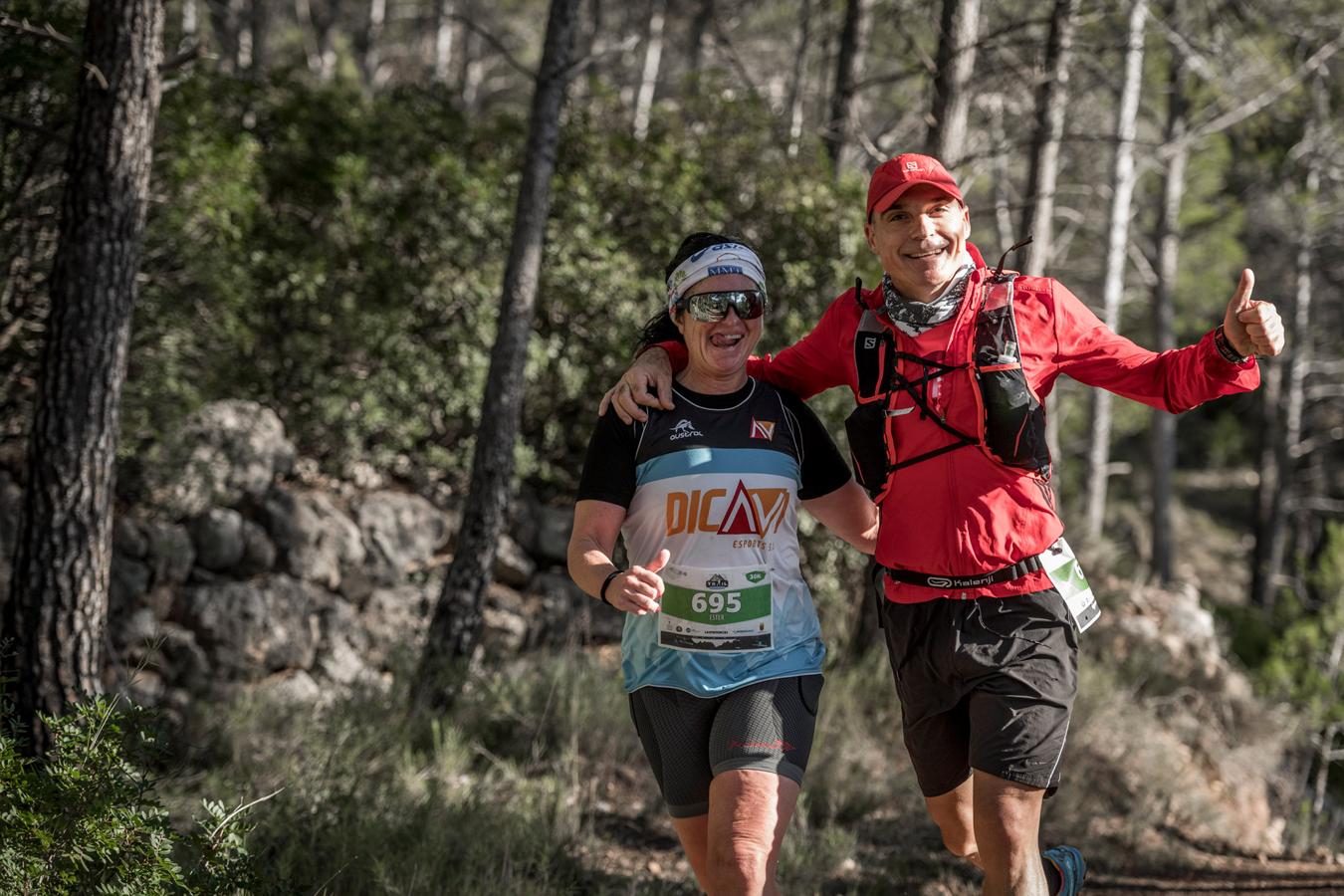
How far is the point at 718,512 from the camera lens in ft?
9.92

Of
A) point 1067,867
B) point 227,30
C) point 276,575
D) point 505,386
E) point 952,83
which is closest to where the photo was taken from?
point 1067,867

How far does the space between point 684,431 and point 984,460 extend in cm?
80

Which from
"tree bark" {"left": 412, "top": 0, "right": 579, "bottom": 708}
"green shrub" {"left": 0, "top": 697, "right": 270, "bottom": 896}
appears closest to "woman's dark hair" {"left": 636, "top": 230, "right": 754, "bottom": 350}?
"green shrub" {"left": 0, "top": 697, "right": 270, "bottom": 896}

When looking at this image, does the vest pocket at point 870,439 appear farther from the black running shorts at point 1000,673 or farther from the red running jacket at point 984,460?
the black running shorts at point 1000,673

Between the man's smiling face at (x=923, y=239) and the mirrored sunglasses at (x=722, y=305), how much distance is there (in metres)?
0.41

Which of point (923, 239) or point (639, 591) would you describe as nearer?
point (639, 591)

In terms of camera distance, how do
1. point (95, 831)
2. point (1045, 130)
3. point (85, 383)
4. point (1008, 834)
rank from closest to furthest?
1. point (95, 831)
2. point (1008, 834)
3. point (85, 383)
4. point (1045, 130)

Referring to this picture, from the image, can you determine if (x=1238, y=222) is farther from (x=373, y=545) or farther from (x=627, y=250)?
(x=373, y=545)

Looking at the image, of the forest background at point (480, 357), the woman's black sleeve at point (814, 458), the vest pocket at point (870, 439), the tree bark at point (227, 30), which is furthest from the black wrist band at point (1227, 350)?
Result: the tree bark at point (227, 30)

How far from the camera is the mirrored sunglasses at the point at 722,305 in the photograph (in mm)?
3113

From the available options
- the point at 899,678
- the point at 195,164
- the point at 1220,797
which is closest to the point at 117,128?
the point at 195,164

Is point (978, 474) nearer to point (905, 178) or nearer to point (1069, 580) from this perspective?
point (1069, 580)

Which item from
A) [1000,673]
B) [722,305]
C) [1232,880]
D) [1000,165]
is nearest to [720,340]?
[722,305]

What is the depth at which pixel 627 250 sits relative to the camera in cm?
831
